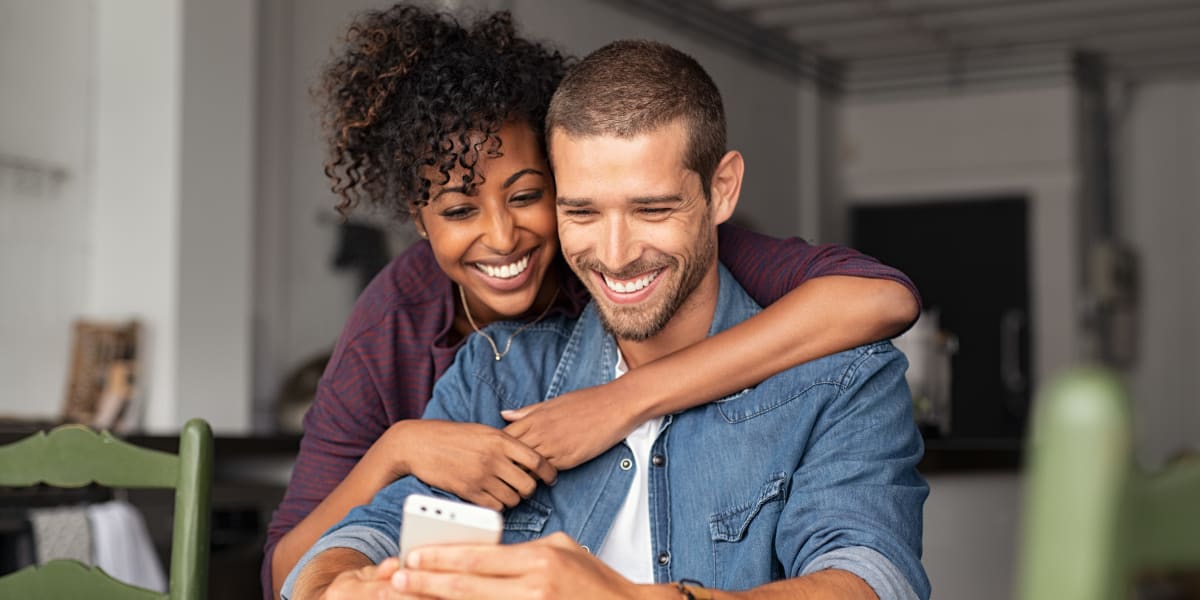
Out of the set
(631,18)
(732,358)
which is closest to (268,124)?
(631,18)

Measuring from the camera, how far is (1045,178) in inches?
326

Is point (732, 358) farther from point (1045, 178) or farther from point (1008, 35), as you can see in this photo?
point (1045, 178)

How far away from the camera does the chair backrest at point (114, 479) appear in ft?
5.01

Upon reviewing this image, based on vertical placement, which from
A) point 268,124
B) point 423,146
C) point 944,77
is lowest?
point 423,146

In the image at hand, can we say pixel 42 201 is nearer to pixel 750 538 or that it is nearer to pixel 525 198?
pixel 525 198

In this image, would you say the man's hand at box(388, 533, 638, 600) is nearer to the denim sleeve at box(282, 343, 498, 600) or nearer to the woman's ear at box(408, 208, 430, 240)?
the denim sleeve at box(282, 343, 498, 600)

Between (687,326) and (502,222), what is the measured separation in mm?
290

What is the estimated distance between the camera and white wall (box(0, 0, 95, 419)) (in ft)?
13.3

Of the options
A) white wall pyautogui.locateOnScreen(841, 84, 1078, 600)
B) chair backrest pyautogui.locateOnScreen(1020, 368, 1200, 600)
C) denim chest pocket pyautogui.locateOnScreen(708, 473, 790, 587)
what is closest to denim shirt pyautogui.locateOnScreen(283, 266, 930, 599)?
denim chest pocket pyautogui.locateOnScreen(708, 473, 790, 587)

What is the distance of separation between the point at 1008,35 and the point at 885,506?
666 cm

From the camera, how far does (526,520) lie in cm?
161

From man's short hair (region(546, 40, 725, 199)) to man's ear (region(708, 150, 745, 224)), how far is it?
2cm

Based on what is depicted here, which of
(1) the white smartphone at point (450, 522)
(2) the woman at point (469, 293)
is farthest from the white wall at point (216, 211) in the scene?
(1) the white smartphone at point (450, 522)

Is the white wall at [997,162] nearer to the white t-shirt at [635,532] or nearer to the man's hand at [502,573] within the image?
the white t-shirt at [635,532]
